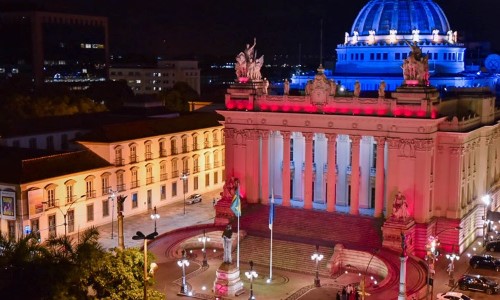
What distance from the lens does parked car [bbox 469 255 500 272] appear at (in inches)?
2260

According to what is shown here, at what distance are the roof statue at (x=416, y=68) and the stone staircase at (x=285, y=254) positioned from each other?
1761cm

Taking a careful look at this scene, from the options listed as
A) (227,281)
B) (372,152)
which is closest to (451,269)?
(372,152)

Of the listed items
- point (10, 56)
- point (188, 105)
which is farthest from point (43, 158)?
point (10, 56)

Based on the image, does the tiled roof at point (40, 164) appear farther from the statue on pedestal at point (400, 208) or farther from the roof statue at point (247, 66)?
the statue on pedestal at point (400, 208)

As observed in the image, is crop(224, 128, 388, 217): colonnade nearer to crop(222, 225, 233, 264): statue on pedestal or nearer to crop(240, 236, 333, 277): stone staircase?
crop(240, 236, 333, 277): stone staircase

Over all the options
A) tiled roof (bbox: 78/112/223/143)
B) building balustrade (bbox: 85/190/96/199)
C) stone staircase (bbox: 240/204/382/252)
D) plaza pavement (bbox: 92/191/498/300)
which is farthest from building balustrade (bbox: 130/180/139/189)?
stone staircase (bbox: 240/204/382/252)

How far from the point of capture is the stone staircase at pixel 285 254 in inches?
2290

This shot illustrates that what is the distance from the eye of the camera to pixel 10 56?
15688 centimetres

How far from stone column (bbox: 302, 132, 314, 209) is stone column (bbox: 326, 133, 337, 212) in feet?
6.50

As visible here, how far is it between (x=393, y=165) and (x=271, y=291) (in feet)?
59.3

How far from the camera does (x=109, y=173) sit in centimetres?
7475

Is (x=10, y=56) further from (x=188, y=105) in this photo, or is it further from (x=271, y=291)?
(x=271, y=291)

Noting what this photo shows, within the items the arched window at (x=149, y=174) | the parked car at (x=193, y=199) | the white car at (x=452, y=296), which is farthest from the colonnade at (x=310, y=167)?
the white car at (x=452, y=296)

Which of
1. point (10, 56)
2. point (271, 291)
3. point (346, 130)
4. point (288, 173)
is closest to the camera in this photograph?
point (271, 291)
